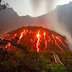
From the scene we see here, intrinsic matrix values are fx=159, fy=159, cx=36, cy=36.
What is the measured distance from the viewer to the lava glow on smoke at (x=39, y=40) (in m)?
37.7

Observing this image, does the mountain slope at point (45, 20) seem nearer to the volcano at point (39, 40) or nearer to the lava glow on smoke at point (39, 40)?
the volcano at point (39, 40)

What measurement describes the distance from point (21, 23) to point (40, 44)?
64480 millimetres

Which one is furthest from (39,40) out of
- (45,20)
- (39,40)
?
(45,20)

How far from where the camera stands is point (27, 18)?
4195 inches

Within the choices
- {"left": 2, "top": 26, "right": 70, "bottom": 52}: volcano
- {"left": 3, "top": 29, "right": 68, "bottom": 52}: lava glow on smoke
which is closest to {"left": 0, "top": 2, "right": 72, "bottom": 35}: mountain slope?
{"left": 2, "top": 26, "right": 70, "bottom": 52}: volcano

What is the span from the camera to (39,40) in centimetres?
3994

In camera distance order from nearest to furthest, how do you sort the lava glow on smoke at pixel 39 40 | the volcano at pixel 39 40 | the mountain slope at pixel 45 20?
1. the volcano at pixel 39 40
2. the lava glow on smoke at pixel 39 40
3. the mountain slope at pixel 45 20

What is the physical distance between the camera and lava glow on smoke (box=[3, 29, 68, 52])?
37.7 meters

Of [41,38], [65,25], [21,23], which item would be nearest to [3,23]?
[21,23]

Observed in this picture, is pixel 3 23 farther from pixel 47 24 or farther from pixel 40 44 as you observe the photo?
pixel 40 44

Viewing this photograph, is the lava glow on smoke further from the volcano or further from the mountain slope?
the mountain slope

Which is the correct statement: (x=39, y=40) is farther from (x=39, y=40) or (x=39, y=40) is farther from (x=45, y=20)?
(x=45, y=20)

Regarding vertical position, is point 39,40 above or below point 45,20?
below

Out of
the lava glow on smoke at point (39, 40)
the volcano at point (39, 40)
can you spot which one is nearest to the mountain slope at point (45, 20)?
the volcano at point (39, 40)
